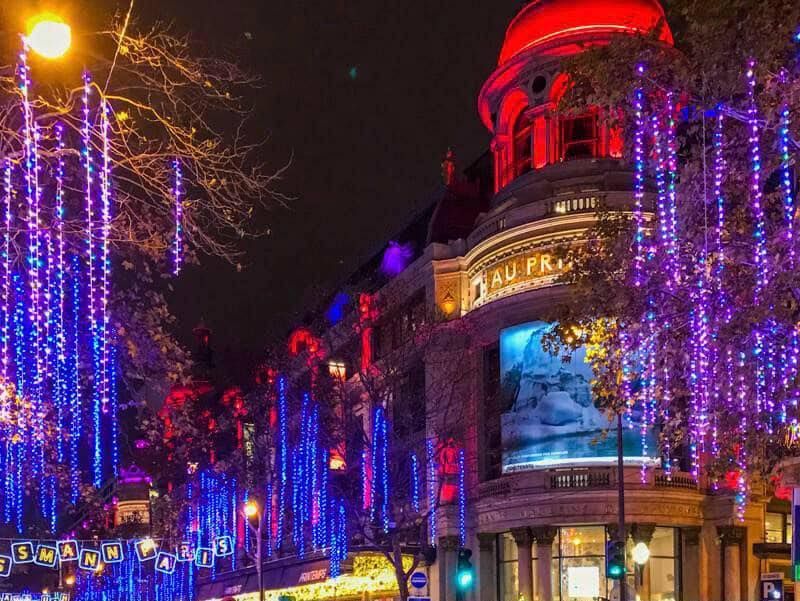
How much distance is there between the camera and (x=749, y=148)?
47.4 ft

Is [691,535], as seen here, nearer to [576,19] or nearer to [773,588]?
[773,588]

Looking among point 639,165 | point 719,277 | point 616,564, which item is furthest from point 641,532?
point 639,165

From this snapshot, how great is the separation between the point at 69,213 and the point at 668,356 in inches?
356

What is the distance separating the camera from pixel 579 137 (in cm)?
3669

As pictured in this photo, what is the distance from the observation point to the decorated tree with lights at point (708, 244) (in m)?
13.3

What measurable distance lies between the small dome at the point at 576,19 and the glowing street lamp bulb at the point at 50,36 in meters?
30.3

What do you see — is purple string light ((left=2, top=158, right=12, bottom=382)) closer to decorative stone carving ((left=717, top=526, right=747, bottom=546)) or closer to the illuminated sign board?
the illuminated sign board

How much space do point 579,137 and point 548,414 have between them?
9266 mm

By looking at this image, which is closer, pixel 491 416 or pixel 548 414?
pixel 548 414

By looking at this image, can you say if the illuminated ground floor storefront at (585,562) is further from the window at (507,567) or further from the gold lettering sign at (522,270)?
the gold lettering sign at (522,270)

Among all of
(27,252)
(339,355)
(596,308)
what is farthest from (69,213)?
(339,355)

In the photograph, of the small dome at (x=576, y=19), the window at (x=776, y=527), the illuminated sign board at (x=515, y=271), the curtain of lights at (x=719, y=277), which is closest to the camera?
the curtain of lights at (x=719, y=277)

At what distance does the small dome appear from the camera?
36594 millimetres

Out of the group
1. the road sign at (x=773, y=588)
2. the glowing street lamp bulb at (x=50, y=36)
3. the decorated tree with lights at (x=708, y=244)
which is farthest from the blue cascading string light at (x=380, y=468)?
the glowing street lamp bulb at (x=50, y=36)
